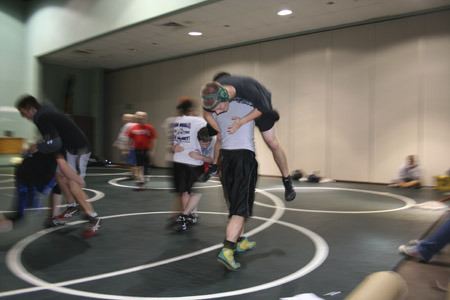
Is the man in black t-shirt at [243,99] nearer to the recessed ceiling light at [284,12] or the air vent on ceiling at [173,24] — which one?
the recessed ceiling light at [284,12]

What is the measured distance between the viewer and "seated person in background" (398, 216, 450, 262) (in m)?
3.47

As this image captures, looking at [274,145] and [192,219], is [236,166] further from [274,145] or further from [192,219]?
[192,219]

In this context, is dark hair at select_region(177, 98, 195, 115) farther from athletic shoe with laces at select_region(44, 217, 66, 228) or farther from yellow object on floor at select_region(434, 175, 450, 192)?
yellow object on floor at select_region(434, 175, 450, 192)

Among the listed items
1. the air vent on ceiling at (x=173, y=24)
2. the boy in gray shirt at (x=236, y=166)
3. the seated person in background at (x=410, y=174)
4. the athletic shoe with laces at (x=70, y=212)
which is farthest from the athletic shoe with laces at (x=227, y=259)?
the air vent on ceiling at (x=173, y=24)

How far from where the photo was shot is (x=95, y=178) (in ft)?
35.5

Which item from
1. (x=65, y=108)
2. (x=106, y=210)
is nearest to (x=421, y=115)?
(x=106, y=210)

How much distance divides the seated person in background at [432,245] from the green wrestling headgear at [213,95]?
219 centimetres

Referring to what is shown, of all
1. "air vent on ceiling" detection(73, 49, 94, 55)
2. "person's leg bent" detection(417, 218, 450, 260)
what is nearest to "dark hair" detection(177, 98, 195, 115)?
"person's leg bent" detection(417, 218, 450, 260)

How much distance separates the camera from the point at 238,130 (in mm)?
3508

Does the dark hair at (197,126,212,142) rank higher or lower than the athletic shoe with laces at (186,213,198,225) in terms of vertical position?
higher

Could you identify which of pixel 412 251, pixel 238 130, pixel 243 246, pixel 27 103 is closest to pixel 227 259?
pixel 243 246

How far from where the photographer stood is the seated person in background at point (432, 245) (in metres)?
3.47

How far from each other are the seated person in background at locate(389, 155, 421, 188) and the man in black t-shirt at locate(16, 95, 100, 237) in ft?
24.7

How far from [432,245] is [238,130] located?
1987 mm
